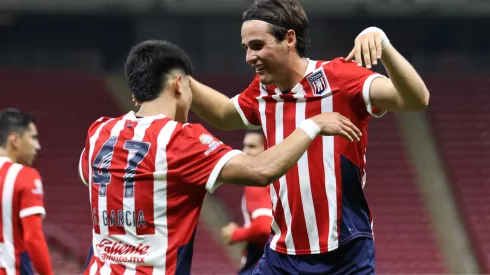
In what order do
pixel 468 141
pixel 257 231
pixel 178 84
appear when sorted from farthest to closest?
pixel 468 141 < pixel 257 231 < pixel 178 84

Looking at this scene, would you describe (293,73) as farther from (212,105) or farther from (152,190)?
(152,190)

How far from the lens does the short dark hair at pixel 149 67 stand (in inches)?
137

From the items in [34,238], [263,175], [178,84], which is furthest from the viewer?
[34,238]

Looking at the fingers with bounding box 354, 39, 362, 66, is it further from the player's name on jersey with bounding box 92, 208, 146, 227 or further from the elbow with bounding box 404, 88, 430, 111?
the player's name on jersey with bounding box 92, 208, 146, 227

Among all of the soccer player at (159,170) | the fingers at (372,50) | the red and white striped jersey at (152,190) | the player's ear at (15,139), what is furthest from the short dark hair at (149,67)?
the player's ear at (15,139)

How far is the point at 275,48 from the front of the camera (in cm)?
389

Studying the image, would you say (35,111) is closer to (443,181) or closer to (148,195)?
(443,181)

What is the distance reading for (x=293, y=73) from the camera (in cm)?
397

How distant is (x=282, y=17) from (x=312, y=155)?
0.65 m

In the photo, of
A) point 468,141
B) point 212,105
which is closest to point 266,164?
point 212,105

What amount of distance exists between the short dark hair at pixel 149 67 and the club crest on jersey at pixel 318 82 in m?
0.68

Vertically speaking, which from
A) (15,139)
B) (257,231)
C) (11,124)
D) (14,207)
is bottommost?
(257,231)

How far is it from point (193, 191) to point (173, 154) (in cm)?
18

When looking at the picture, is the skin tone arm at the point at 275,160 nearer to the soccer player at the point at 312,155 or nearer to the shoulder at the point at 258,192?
the soccer player at the point at 312,155
